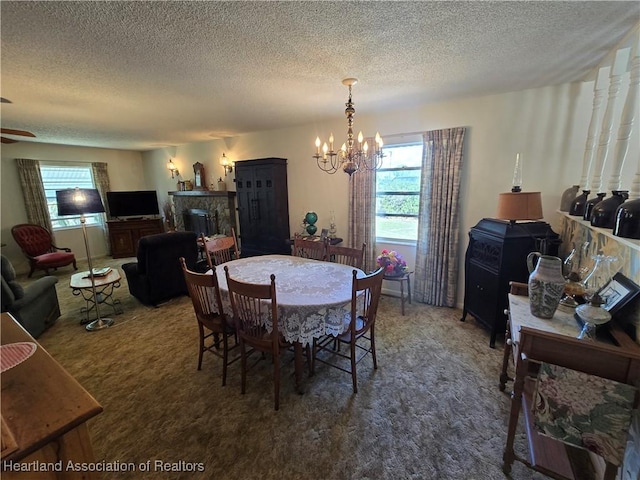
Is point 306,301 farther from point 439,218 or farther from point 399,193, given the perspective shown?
point 399,193

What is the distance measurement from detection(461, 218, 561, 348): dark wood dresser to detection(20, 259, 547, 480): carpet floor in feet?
1.01

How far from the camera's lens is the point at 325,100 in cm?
306

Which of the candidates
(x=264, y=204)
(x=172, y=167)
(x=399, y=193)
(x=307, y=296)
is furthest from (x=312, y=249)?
(x=172, y=167)

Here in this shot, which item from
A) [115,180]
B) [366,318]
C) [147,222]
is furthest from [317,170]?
[115,180]

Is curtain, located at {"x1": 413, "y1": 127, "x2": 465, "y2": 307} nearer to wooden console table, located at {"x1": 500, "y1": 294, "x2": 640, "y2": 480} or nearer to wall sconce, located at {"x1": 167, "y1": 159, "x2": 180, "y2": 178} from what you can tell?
wooden console table, located at {"x1": 500, "y1": 294, "x2": 640, "y2": 480}

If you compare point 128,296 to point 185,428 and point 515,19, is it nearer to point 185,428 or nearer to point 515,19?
point 185,428

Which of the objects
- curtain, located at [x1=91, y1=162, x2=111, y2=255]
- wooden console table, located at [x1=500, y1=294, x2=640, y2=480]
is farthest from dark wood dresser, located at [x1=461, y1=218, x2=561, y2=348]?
curtain, located at [x1=91, y1=162, x2=111, y2=255]

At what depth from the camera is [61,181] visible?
5.82 meters

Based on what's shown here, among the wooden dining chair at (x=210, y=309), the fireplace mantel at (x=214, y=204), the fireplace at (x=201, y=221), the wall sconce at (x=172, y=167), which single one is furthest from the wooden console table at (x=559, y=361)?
the wall sconce at (x=172, y=167)

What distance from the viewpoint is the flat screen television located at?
638cm

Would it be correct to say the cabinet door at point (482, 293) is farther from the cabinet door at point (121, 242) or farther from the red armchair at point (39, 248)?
the cabinet door at point (121, 242)

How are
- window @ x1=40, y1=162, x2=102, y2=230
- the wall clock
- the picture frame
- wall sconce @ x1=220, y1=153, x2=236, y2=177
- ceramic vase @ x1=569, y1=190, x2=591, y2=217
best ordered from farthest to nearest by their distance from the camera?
the wall clock, window @ x1=40, y1=162, x2=102, y2=230, wall sconce @ x1=220, y1=153, x2=236, y2=177, ceramic vase @ x1=569, y1=190, x2=591, y2=217, the picture frame

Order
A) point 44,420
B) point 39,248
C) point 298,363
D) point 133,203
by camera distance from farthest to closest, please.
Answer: point 133,203
point 39,248
point 298,363
point 44,420

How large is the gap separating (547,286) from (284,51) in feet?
7.59
